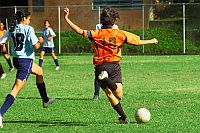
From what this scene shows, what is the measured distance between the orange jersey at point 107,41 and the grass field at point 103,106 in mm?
1029

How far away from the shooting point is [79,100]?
13.1m

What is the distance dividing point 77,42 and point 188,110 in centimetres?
2491

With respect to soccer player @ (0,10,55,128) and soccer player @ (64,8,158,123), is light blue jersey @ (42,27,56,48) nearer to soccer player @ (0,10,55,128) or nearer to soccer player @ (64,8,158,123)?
soccer player @ (0,10,55,128)

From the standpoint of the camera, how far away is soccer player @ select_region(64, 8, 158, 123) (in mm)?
9617

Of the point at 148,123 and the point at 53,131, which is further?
the point at 148,123

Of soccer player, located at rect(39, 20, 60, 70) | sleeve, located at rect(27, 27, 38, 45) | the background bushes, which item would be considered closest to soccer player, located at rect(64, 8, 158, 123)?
sleeve, located at rect(27, 27, 38, 45)

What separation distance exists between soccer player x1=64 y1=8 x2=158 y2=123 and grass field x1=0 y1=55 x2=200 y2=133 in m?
0.47

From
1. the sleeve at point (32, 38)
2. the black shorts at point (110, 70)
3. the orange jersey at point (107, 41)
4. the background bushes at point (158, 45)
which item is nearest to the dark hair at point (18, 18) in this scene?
the sleeve at point (32, 38)

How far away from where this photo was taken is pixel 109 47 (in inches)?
382

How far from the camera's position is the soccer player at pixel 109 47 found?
9.62 m

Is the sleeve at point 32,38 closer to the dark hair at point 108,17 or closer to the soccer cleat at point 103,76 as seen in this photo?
the dark hair at point 108,17

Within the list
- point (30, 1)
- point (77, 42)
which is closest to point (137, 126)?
point (77, 42)

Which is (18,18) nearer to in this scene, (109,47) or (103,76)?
(109,47)

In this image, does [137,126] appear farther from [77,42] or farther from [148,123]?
[77,42]
